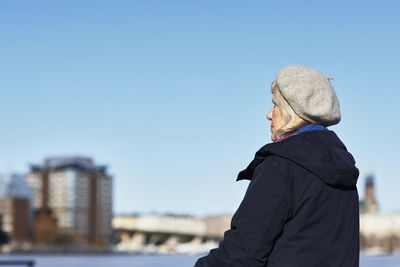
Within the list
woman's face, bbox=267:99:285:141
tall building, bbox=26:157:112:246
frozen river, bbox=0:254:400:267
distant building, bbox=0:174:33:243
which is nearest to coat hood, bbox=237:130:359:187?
woman's face, bbox=267:99:285:141

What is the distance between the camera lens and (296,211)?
1832 mm

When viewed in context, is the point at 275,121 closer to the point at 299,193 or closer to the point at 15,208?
the point at 299,193

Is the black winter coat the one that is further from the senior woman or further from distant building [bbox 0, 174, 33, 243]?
distant building [bbox 0, 174, 33, 243]

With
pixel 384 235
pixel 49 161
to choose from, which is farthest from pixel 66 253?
pixel 384 235

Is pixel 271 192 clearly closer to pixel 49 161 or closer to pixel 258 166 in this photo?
pixel 258 166

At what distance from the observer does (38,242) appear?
13488cm

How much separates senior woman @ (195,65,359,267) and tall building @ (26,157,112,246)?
145 metres

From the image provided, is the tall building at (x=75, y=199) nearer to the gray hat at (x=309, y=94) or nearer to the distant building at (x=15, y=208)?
the distant building at (x=15, y=208)

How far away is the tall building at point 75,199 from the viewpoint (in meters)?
148

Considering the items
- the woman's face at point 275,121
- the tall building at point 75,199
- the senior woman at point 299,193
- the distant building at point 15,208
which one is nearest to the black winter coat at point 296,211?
the senior woman at point 299,193

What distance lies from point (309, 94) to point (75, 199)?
493 ft

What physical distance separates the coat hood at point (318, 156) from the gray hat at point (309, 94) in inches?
2.2

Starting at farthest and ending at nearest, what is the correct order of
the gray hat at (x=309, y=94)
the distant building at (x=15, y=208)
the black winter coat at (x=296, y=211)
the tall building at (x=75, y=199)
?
the tall building at (x=75, y=199) < the distant building at (x=15, y=208) < the gray hat at (x=309, y=94) < the black winter coat at (x=296, y=211)

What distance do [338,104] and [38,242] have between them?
138 m
